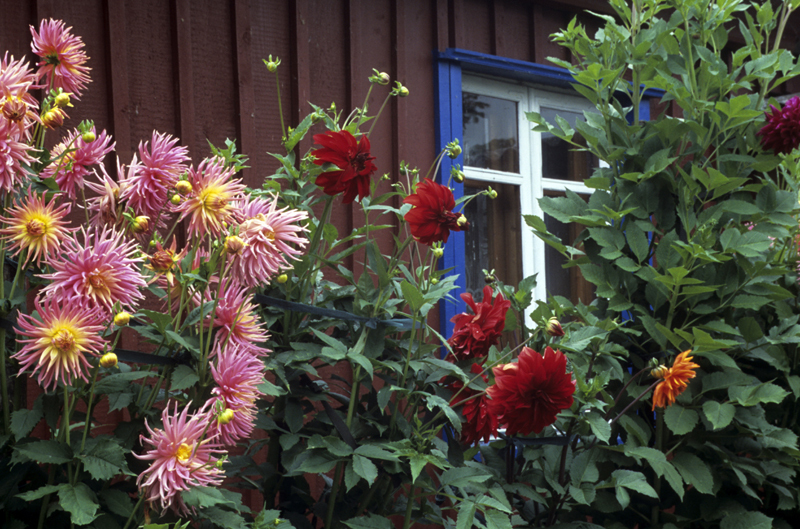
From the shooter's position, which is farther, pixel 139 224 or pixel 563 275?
pixel 563 275

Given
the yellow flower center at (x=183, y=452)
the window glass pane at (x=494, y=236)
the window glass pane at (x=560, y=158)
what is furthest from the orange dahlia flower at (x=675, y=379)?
the window glass pane at (x=560, y=158)

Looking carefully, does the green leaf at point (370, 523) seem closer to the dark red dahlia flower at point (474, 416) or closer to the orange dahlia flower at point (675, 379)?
the dark red dahlia flower at point (474, 416)

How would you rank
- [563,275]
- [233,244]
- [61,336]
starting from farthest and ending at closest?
[563,275], [233,244], [61,336]

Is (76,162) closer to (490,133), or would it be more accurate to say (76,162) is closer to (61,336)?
(61,336)

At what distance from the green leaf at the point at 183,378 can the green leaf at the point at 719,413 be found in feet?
3.85

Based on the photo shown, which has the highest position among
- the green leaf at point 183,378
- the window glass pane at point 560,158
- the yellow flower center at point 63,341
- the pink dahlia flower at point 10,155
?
the window glass pane at point 560,158

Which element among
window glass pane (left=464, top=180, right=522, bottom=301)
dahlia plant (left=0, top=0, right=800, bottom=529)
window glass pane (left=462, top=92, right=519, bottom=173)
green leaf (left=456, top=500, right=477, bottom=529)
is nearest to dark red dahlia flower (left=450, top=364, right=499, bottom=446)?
dahlia plant (left=0, top=0, right=800, bottom=529)

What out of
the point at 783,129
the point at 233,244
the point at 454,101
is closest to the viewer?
the point at 233,244

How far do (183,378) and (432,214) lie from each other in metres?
0.52

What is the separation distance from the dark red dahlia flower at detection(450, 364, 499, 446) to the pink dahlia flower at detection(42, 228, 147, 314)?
0.63 m

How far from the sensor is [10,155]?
901mm

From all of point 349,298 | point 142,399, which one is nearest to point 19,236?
point 142,399

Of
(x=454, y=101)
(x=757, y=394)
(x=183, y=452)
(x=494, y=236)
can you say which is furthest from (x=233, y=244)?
(x=494, y=236)

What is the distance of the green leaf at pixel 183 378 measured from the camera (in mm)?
987
